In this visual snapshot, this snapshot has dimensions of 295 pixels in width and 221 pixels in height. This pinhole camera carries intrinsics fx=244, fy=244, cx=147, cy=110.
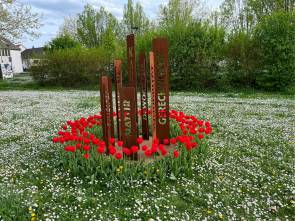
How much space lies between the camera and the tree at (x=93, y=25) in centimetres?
3541

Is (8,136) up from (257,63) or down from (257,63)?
down

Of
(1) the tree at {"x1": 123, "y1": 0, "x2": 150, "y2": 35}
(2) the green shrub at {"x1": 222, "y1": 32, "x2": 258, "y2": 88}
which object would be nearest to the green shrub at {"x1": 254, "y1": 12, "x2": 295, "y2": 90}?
(2) the green shrub at {"x1": 222, "y1": 32, "x2": 258, "y2": 88}

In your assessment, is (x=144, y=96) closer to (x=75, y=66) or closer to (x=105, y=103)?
(x=105, y=103)

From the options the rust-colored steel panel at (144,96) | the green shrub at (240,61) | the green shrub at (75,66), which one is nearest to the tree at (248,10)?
the green shrub at (240,61)

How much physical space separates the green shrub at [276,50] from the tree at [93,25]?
24658 mm

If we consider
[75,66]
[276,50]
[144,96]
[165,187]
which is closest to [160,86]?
[144,96]

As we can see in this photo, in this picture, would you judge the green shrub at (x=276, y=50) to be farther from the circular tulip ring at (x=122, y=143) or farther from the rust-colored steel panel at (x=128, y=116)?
the rust-colored steel panel at (x=128, y=116)

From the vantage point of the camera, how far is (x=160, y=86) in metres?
5.18

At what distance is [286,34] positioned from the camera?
46.7 feet

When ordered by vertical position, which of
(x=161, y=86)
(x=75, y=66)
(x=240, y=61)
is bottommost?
(x=161, y=86)

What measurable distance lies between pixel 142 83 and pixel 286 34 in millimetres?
12488

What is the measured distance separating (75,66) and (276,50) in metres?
14.6

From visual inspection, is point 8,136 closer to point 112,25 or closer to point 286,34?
point 286,34

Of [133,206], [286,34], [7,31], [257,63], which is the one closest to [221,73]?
[257,63]
